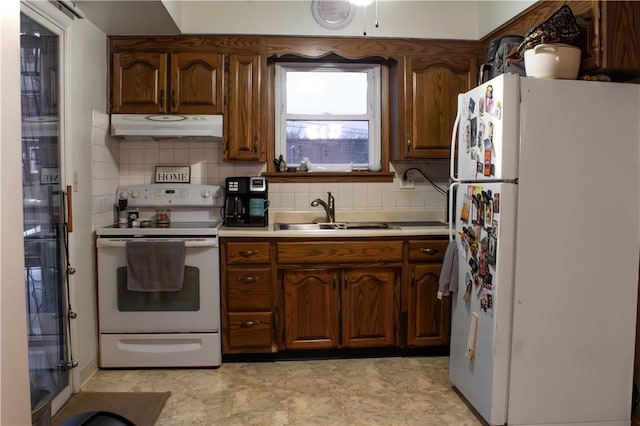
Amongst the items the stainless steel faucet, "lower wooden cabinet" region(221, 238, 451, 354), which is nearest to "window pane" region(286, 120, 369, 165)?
the stainless steel faucet

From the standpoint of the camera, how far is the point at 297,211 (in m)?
3.63

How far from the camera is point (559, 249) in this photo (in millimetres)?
2152

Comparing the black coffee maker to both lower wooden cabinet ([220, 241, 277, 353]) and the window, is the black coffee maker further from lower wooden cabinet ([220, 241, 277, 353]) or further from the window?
the window

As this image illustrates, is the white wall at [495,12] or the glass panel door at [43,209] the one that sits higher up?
the white wall at [495,12]

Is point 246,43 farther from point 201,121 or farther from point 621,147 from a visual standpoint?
point 621,147

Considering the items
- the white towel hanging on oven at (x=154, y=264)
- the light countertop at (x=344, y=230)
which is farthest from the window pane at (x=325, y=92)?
the white towel hanging on oven at (x=154, y=264)

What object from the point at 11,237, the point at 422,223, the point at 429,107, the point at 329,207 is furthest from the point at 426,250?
the point at 11,237

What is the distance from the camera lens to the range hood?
320 centimetres

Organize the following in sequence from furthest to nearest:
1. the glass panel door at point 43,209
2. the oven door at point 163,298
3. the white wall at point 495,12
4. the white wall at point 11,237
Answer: the oven door at point 163,298
the white wall at point 495,12
the glass panel door at point 43,209
the white wall at point 11,237

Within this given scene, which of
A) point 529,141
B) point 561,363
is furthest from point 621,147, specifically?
point 561,363

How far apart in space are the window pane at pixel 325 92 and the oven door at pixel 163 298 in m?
1.32

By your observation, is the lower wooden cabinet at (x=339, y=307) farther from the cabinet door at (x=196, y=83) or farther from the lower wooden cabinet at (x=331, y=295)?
the cabinet door at (x=196, y=83)

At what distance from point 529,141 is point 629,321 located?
0.97 metres

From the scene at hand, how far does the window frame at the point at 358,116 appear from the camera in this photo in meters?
3.57
